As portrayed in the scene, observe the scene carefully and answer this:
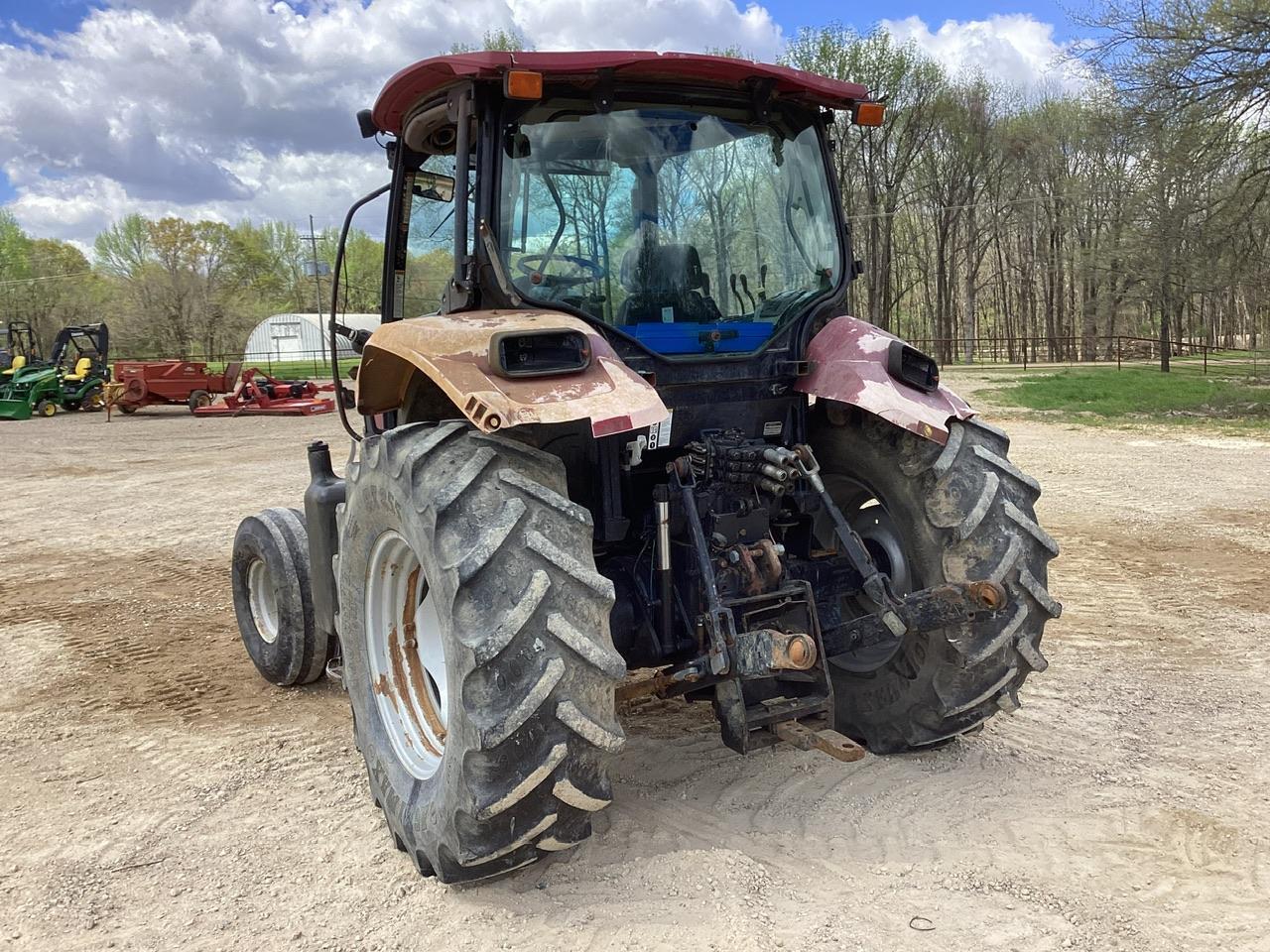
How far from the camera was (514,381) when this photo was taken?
281 cm

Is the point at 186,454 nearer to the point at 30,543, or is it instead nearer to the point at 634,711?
the point at 30,543

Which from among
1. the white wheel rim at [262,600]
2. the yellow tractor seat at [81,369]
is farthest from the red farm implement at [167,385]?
the white wheel rim at [262,600]

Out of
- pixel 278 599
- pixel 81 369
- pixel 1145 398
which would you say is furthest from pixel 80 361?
pixel 1145 398

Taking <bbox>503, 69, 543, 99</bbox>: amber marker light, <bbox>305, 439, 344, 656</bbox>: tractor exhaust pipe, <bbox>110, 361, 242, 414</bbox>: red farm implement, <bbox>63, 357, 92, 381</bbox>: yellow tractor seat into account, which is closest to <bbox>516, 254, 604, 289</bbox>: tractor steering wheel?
<bbox>503, 69, 543, 99</bbox>: amber marker light

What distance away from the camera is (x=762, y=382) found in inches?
142

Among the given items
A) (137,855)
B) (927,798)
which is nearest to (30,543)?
(137,855)

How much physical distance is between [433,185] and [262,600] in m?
2.25

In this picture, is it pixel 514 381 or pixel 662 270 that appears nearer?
pixel 514 381

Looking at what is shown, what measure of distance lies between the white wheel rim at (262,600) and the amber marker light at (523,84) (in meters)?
2.88

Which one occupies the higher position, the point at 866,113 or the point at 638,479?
the point at 866,113

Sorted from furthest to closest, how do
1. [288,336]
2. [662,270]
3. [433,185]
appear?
1. [288,336]
2. [433,185]
3. [662,270]

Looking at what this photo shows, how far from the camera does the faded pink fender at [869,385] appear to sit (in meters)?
3.31

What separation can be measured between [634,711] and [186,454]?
13.0 metres

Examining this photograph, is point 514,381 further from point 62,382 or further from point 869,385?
point 62,382
